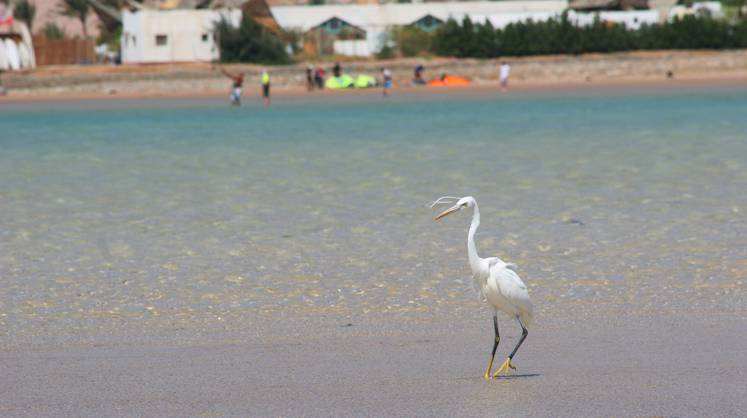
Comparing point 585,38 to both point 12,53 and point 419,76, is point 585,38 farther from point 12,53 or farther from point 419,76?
point 12,53

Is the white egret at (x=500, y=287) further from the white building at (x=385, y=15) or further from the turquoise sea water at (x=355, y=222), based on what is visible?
the white building at (x=385, y=15)

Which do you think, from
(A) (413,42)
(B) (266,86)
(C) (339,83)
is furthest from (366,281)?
(A) (413,42)

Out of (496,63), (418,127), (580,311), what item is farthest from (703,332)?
(496,63)

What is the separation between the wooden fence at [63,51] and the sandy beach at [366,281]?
1755 inches

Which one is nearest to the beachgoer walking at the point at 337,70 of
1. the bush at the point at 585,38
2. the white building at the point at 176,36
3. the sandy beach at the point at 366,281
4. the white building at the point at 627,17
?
the bush at the point at 585,38

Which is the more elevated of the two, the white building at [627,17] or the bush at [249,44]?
the white building at [627,17]

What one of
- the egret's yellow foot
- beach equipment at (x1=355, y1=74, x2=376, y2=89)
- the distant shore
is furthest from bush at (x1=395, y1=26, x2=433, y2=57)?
the egret's yellow foot

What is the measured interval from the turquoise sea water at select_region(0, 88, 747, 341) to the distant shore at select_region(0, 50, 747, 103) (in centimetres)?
2559

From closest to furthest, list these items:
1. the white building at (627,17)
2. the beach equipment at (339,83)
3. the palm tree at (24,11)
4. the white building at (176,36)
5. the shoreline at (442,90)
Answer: the shoreline at (442,90)
the beach equipment at (339,83)
the white building at (176,36)
the white building at (627,17)
the palm tree at (24,11)

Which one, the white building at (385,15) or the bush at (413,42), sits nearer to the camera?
the bush at (413,42)

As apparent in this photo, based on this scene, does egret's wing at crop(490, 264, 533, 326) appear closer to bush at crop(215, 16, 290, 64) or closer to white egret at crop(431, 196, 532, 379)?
white egret at crop(431, 196, 532, 379)

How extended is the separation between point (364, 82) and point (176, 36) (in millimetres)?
13496

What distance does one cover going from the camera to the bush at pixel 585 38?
65188 mm

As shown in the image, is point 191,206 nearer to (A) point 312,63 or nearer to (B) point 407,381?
(B) point 407,381
